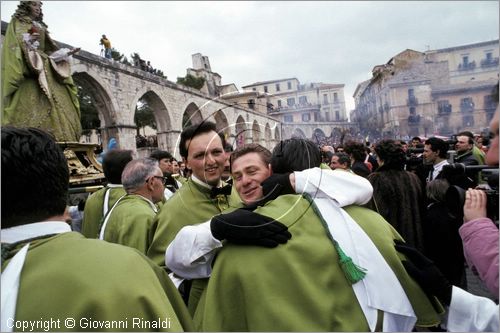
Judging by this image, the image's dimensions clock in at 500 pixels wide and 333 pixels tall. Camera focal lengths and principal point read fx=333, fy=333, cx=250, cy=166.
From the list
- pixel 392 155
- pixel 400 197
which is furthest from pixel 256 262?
pixel 400 197

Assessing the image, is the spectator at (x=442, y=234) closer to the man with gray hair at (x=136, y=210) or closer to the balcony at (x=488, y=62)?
the balcony at (x=488, y=62)

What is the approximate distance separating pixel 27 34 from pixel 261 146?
15.2 feet

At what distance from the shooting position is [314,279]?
1.54m

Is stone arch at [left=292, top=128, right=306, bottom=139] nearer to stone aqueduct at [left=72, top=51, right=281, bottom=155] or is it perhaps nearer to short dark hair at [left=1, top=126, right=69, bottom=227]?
short dark hair at [left=1, top=126, right=69, bottom=227]

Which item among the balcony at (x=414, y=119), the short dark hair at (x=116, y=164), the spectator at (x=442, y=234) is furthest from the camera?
the short dark hair at (x=116, y=164)

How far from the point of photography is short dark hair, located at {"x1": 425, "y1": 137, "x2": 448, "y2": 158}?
3.30m

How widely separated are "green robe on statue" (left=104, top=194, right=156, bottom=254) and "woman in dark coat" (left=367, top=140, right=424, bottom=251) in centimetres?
241

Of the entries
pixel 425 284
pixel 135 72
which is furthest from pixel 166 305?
pixel 135 72

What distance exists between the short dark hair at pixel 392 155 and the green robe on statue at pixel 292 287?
6.57ft

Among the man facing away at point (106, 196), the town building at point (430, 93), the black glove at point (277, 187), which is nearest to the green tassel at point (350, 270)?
the black glove at point (277, 187)

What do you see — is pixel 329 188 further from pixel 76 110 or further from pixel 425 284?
pixel 76 110

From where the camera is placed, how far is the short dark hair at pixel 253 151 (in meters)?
1.99

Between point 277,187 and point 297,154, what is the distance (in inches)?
8.3

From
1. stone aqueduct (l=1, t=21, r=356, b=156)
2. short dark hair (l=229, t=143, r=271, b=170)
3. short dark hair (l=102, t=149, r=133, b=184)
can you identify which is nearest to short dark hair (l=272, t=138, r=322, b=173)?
short dark hair (l=229, t=143, r=271, b=170)
